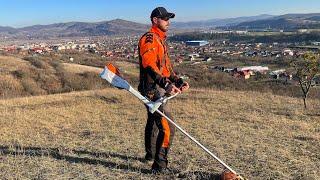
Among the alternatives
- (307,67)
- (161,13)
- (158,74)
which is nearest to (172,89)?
(158,74)

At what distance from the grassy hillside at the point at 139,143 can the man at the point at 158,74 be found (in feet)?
1.65

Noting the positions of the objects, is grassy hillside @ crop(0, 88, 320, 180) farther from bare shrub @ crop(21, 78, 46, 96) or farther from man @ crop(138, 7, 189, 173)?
bare shrub @ crop(21, 78, 46, 96)

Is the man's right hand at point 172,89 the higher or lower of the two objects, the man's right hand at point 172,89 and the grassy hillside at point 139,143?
the higher

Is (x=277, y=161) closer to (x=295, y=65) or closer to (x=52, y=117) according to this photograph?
(x=52, y=117)

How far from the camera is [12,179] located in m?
6.78

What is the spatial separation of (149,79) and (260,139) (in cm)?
371

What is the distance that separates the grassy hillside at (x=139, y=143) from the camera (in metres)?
7.13

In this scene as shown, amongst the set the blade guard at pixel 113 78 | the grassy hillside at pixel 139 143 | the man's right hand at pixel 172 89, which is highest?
the blade guard at pixel 113 78

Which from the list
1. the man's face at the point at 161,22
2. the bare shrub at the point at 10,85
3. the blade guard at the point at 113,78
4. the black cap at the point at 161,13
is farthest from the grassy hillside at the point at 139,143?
the bare shrub at the point at 10,85

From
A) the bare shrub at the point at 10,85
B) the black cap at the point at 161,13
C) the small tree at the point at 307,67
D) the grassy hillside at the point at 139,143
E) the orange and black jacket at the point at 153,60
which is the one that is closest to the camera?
the orange and black jacket at the point at 153,60

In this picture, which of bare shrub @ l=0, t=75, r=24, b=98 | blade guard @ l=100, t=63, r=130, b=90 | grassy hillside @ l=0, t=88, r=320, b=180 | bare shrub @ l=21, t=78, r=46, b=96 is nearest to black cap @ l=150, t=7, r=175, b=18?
blade guard @ l=100, t=63, r=130, b=90

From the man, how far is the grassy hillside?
0.50 m

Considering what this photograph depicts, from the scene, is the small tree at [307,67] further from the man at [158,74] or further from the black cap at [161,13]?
the black cap at [161,13]

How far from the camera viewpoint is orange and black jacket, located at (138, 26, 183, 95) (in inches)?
252
